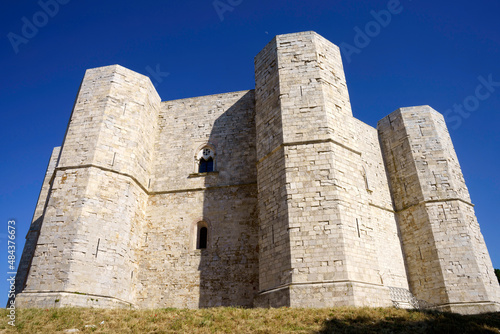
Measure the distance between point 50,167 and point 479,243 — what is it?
18.7 meters

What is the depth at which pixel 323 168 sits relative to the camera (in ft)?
34.4

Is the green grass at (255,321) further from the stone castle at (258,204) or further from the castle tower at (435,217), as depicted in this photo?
the castle tower at (435,217)

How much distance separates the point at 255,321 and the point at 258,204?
467 cm

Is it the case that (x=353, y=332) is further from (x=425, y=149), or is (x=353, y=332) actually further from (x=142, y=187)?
(x=425, y=149)

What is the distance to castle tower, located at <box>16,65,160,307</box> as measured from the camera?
10008 mm

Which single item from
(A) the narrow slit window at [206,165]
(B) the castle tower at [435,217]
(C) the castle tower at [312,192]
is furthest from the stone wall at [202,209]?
(B) the castle tower at [435,217]

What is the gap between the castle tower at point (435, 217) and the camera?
12.2 metres

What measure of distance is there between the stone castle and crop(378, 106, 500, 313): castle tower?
50 millimetres

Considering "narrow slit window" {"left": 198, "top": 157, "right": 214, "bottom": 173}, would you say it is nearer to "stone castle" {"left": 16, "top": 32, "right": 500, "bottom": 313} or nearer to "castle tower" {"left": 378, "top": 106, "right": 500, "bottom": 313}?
"stone castle" {"left": 16, "top": 32, "right": 500, "bottom": 313}

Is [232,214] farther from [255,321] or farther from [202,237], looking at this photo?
[255,321]

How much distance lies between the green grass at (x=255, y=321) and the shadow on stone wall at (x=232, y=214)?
3344mm

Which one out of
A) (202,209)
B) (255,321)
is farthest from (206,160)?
(255,321)

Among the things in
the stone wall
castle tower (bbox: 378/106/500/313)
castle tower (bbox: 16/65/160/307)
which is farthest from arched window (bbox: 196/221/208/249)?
castle tower (bbox: 378/106/500/313)

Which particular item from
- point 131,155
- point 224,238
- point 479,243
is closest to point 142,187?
point 131,155
